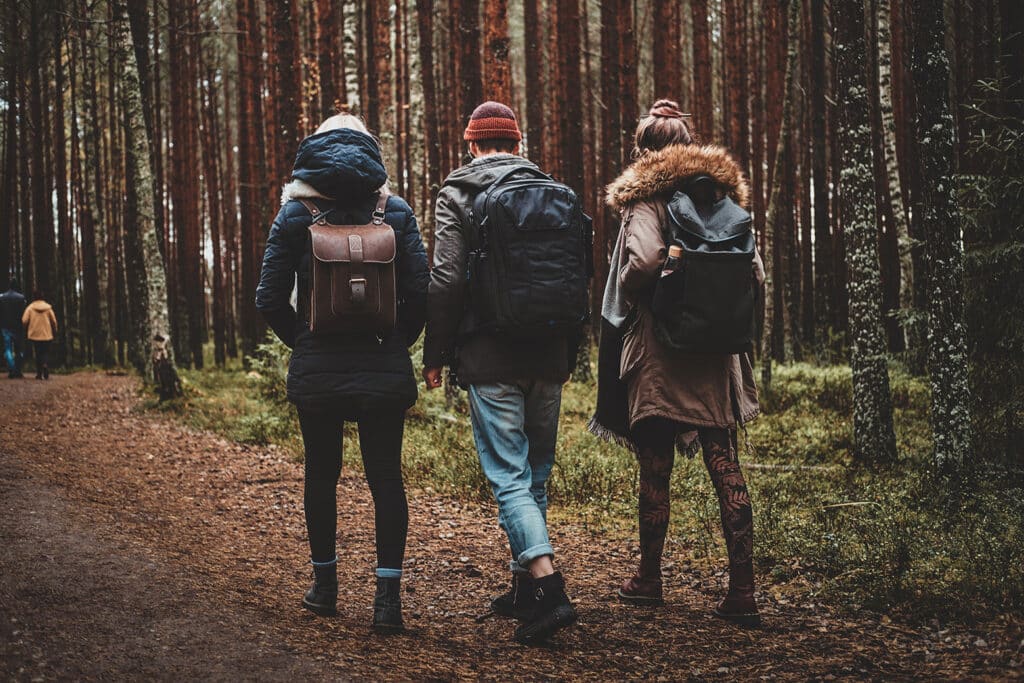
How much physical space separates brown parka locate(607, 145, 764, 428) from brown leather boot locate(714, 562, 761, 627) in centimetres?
73

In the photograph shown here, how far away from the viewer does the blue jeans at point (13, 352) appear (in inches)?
742

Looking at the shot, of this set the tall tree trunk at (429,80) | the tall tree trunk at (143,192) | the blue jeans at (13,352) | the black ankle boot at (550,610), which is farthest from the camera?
the tall tree trunk at (429,80)

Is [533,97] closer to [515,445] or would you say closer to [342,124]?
[342,124]

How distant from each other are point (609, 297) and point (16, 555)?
345 centimetres

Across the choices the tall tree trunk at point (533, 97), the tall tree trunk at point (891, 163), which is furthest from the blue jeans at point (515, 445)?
the tall tree trunk at point (891, 163)

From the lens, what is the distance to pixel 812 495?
22.4 feet

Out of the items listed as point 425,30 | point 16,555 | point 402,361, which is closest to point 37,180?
point 425,30

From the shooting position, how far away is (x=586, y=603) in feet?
14.9

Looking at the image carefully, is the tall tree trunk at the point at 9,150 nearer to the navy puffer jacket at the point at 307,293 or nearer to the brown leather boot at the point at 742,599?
the navy puffer jacket at the point at 307,293

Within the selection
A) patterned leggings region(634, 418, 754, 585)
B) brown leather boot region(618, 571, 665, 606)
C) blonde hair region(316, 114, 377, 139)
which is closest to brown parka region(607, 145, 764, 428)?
patterned leggings region(634, 418, 754, 585)

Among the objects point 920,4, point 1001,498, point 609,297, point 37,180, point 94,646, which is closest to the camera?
point 94,646

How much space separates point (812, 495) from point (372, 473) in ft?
14.2

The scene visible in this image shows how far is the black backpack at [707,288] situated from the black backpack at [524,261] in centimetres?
49

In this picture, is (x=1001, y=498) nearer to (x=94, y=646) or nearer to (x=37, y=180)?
(x=94, y=646)
